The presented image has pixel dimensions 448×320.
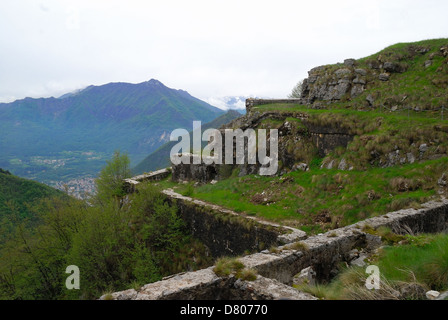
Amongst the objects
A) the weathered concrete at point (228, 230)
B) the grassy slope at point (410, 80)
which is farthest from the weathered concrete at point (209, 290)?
the grassy slope at point (410, 80)

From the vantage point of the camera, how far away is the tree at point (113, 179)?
2538 cm

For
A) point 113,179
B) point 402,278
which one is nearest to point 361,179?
point 402,278

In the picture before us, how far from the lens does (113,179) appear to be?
2688 cm

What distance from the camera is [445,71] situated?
17.0 m

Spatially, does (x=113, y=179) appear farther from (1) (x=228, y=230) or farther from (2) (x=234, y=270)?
(2) (x=234, y=270)

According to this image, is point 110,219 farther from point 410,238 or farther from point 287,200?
point 410,238

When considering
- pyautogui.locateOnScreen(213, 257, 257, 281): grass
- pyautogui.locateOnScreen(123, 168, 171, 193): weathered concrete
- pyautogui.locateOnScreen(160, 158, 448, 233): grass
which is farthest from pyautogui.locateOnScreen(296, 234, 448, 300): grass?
pyautogui.locateOnScreen(123, 168, 171, 193): weathered concrete

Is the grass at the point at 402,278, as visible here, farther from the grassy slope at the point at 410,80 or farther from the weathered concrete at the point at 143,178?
the weathered concrete at the point at 143,178

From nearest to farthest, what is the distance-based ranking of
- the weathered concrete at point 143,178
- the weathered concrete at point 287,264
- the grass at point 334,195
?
the weathered concrete at point 287,264, the grass at point 334,195, the weathered concrete at point 143,178

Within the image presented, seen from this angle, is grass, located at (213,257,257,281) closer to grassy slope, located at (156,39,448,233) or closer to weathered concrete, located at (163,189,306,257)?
weathered concrete, located at (163,189,306,257)

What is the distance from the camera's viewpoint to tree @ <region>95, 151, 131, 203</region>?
83.3 feet
